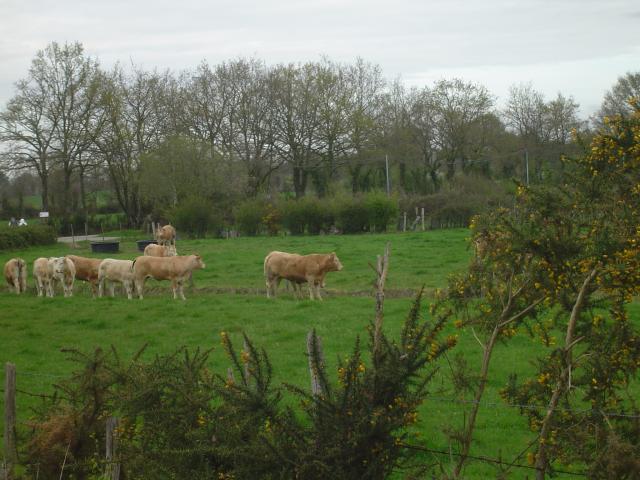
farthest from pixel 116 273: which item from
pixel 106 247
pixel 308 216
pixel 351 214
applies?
pixel 308 216

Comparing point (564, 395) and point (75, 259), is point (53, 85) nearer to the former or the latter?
point (75, 259)

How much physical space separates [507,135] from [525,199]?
61601 mm

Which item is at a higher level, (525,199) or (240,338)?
(525,199)

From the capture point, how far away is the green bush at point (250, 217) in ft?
156

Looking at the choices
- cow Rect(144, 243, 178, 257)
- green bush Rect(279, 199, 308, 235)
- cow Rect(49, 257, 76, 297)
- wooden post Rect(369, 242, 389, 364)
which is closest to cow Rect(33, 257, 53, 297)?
cow Rect(49, 257, 76, 297)

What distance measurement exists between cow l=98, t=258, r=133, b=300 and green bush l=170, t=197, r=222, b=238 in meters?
22.3

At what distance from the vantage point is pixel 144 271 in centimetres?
2439

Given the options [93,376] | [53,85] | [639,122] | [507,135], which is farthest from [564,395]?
[507,135]

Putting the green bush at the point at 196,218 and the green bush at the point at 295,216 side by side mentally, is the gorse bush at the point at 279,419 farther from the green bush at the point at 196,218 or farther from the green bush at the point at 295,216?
the green bush at the point at 196,218

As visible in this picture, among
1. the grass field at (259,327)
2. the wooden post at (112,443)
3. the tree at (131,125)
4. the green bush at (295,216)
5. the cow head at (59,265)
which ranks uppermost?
the tree at (131,125)

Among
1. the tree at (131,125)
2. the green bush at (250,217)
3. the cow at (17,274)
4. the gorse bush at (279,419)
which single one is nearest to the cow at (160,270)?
the cow at (17,274)

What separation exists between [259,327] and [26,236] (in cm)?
3211

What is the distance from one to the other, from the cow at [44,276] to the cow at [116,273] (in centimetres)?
174

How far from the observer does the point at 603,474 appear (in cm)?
555
